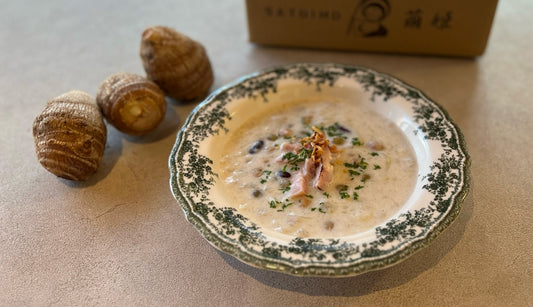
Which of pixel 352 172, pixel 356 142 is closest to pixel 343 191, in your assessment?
pixel 352 172

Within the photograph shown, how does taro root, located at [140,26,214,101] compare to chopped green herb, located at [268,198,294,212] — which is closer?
chopped green herb, located at [268,198,294,212]

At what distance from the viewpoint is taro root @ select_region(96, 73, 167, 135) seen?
4.23 feet

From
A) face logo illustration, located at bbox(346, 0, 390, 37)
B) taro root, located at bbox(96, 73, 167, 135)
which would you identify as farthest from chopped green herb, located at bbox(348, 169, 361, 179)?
face logo illustration, located at bbox(346, 0, 390, 37)

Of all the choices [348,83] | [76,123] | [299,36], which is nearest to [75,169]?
[76,123]

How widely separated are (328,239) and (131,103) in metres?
0.67

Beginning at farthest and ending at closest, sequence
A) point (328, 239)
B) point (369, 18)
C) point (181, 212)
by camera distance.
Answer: point (369, 18) < point (181, 212) < point (328, 239)

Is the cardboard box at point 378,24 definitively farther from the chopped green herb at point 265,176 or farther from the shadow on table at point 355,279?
the shadow on table at point 355,279

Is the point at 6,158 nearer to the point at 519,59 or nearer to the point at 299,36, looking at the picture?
the point at 299,36

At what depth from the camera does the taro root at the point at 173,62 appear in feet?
4.50

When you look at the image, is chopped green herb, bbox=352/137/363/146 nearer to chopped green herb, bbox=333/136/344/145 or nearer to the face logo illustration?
chopped green herb, bbox=333/136/344/145

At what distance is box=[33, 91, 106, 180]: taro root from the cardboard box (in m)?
0.72

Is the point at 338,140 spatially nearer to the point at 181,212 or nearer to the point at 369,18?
the point at 181,212

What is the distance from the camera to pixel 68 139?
1162mm

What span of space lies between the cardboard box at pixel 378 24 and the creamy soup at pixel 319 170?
40 centimetres
